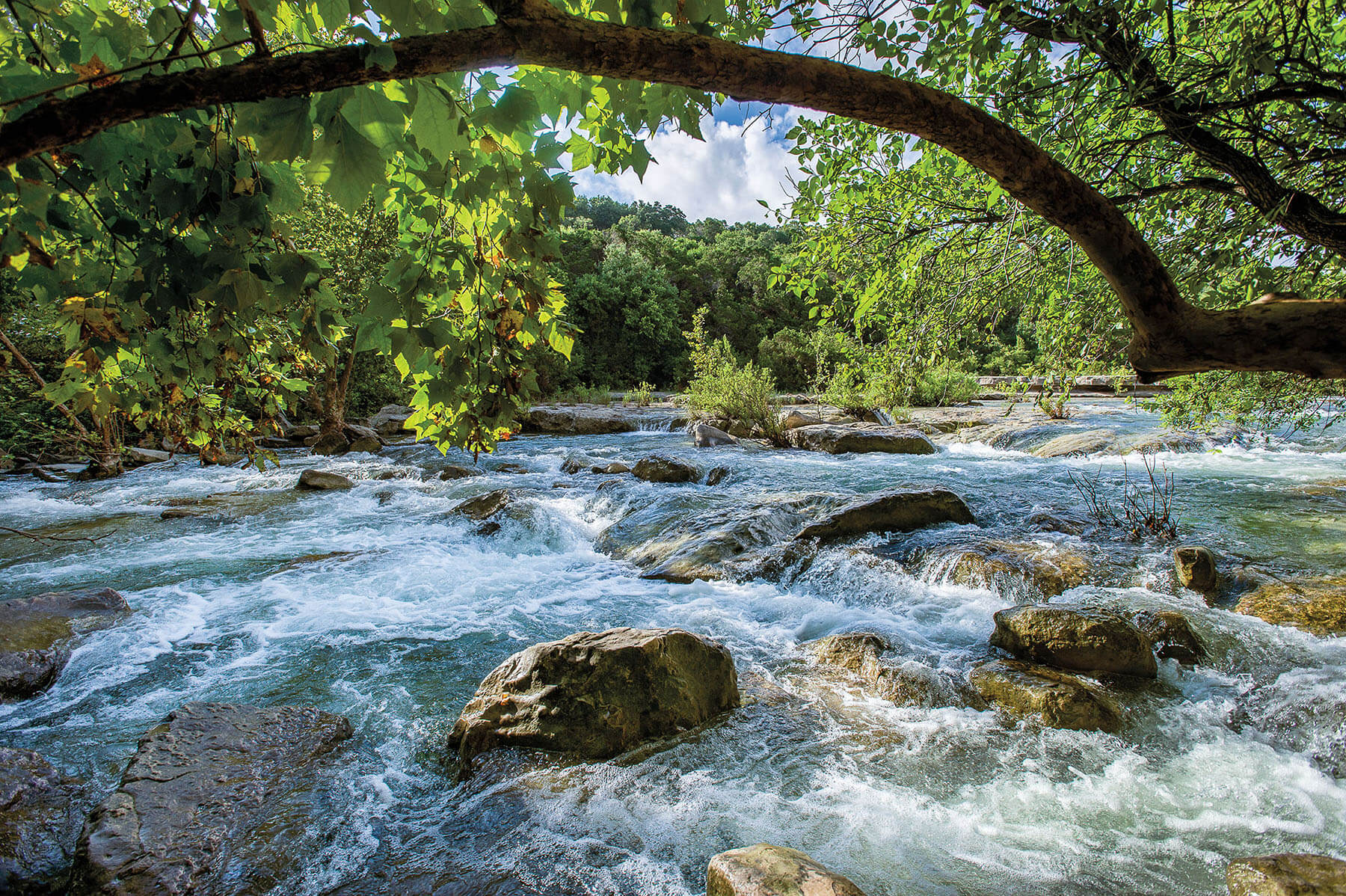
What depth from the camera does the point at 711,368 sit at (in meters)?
17.0

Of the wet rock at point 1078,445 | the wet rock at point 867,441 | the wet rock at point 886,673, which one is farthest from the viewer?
the wet rock at point 867,441

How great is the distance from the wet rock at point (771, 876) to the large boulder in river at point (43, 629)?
497 cm

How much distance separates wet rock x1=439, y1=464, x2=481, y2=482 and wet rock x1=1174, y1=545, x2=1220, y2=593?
1028 cm

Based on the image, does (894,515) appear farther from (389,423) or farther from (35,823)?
(389,423)

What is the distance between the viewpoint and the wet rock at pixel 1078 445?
11.0 m

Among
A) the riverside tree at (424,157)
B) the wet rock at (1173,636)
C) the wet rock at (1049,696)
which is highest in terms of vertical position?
the riverside tree at (424,157)

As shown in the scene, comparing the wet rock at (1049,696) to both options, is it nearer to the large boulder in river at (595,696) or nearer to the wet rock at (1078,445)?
the large boulder in river at (595,696)

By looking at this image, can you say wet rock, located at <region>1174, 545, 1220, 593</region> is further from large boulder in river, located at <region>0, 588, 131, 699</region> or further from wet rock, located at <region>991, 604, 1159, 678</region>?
large boulder in river, located at <region>0, 588, 131, 699</region>

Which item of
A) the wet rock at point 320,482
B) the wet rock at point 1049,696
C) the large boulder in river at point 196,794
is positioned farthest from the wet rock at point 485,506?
the wet rock at point 1049,696

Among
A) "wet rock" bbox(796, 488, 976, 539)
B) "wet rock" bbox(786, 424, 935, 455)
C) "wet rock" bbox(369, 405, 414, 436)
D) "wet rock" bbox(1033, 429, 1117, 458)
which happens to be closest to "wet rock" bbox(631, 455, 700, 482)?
"wet rock" bbox(796, 488, 976, 539)

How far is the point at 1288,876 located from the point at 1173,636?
2309 mm

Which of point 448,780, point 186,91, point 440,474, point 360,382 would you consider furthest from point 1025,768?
point 360,382

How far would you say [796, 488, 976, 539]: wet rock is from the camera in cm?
688

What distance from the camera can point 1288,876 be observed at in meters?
2.29
